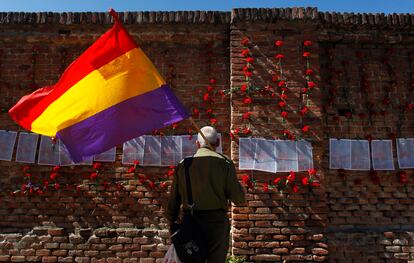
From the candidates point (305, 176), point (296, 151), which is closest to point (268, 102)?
point (296, 151)

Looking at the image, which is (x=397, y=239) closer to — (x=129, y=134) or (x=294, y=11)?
(x=294, y=11)

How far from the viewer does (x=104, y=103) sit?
3.55 m

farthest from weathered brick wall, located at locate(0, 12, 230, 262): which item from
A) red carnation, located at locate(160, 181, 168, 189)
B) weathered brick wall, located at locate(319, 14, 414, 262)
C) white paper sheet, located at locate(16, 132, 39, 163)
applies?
weathered brick wall, located at locate(319, 14, 414, 262)

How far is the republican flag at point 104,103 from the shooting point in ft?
11.5

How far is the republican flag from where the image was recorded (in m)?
3.50

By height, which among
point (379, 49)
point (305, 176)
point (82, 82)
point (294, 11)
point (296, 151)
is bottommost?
point (305, 176)

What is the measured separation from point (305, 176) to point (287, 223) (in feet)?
2.15

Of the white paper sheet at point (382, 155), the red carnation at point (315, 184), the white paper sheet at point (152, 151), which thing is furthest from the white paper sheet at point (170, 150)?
the white paper sheet at point (382, 155)

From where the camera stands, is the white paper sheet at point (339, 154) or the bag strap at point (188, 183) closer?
the bag strap at point (188, 183)

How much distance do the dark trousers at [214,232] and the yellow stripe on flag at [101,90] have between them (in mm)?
1280

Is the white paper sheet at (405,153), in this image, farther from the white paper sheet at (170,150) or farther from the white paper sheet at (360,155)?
the white paper sheet at (170,150)

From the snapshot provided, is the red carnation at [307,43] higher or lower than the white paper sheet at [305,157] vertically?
higher

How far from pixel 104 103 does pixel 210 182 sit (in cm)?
121

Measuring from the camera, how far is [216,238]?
3316 mm
